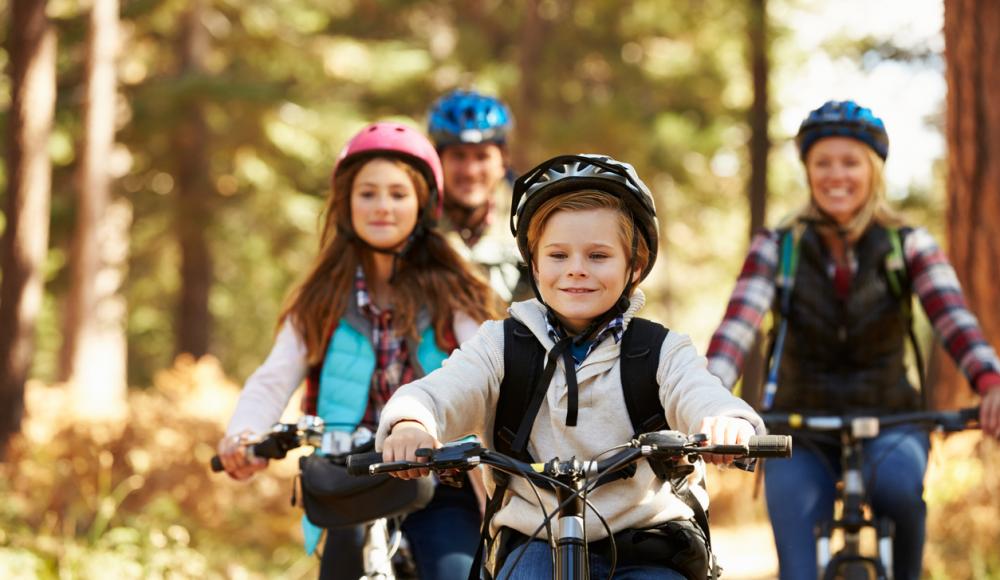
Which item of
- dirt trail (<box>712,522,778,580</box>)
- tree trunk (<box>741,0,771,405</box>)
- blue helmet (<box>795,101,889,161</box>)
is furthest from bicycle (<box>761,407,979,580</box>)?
tree trunk (<box>741,0,771,405</box>)

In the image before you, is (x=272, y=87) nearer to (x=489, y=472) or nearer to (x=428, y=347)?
(x=428, y=347)

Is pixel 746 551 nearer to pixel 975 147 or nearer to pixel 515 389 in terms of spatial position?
pixel 975 147

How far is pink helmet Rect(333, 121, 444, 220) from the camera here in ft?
17.0

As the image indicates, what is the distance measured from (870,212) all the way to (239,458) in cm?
298

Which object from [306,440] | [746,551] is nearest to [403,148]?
[306,440]

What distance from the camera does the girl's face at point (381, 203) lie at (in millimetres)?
5184

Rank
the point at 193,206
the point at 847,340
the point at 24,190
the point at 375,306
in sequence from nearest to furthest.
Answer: the point at 375,306 < the point at 847,340 < the point at 24,190 < the point at 193,206

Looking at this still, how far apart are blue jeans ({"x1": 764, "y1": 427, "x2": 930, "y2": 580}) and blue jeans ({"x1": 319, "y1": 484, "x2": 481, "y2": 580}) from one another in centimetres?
137

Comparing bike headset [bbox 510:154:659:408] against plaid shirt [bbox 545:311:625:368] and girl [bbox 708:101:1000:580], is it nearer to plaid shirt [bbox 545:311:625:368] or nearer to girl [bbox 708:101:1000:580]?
plaid shirt [bbox 545:311:625:368]

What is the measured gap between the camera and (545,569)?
136 inches

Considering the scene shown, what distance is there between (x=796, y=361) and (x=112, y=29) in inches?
618

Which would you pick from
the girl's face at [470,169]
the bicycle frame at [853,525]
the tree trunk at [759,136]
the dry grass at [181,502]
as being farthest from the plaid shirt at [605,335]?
the tree trunk at [759,136]

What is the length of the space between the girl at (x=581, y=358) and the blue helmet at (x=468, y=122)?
295 cm

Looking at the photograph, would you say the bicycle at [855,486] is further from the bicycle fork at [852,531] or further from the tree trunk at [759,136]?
the tree trunk at [759,136]
